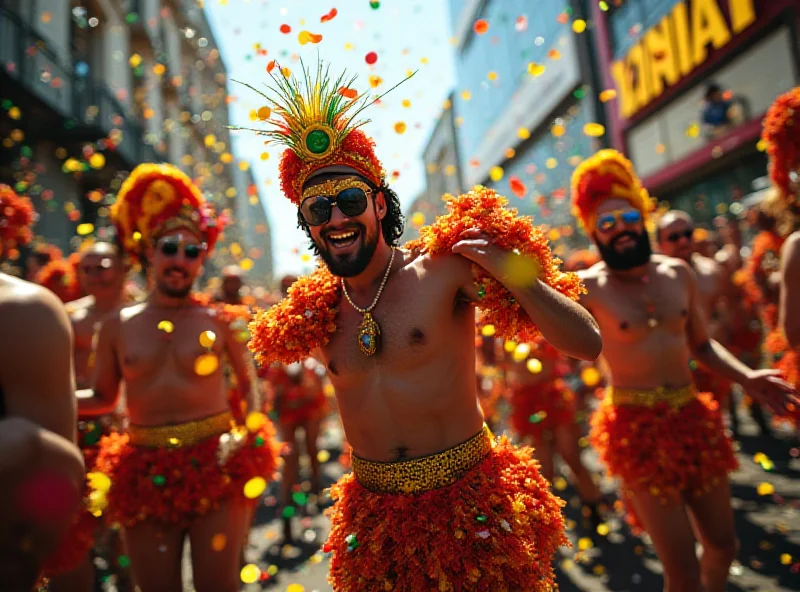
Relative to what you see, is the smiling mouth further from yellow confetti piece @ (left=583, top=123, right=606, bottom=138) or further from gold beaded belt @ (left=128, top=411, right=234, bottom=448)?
yellow confetti piece @ (left=583, top=123, right=606, bottom=138)

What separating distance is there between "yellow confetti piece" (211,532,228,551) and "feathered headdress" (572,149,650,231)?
2.93 m

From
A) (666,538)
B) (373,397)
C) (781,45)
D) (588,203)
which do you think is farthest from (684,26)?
(373,397)

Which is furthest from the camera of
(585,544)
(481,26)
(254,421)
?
(585,544)

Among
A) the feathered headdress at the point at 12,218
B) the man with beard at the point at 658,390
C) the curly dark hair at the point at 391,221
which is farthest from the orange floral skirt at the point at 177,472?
the man with beard at the point at 658,390

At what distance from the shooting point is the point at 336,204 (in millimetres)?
2262

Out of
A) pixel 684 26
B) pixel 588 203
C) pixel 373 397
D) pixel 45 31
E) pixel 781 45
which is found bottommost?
pixel 373 397

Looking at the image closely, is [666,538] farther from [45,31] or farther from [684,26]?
[45,31]

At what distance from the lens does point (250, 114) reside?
2494 millimetres

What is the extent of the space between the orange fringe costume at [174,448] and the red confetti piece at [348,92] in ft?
5.30

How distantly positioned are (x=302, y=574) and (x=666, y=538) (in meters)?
2.94

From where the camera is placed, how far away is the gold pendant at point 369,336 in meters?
2.19

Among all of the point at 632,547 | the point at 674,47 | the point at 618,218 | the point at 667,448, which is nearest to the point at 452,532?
the point at 667,448

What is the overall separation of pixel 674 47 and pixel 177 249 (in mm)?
12017

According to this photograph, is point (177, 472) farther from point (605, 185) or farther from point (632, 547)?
point (632, 547)
